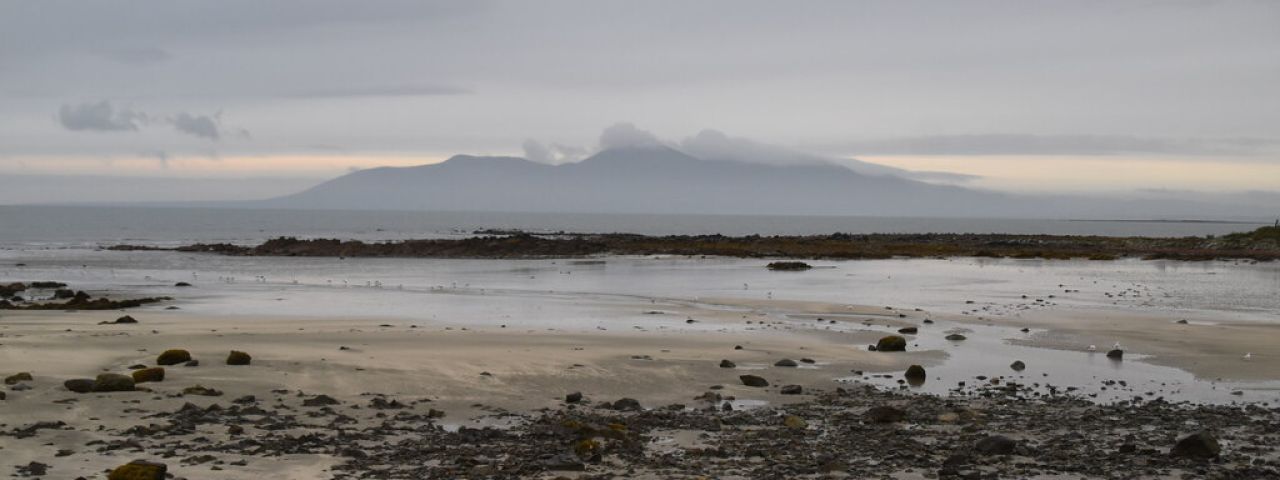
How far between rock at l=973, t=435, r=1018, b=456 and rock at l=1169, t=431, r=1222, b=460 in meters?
1.60

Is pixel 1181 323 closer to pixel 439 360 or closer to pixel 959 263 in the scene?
pixel 439 360

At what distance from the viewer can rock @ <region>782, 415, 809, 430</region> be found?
36.7ft

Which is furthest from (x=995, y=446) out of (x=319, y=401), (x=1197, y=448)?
(x=319, y=401)

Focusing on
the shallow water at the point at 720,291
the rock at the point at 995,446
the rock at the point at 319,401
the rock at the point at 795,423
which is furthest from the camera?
the shallow water at the point at 720,291

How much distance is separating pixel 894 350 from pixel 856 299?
13035mm

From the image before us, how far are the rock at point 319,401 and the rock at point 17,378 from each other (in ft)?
12.4

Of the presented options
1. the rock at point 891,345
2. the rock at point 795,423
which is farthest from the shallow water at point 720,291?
the rock at point 795,423

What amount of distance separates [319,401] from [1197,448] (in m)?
9.92

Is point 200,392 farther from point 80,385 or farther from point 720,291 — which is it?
point 720,291

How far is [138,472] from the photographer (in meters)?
8.25

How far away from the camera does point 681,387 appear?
14188mm

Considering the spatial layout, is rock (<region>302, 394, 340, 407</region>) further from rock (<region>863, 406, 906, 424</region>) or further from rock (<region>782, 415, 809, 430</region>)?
rock (<region>863, 406, 906, 424</region>)

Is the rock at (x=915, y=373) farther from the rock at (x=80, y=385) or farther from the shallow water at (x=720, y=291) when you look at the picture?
the rock at (x=80, y=385)

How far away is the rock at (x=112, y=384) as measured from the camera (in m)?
12.3
